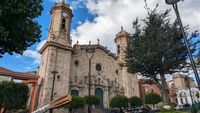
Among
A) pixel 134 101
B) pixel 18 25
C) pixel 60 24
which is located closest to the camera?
pixel 18 25

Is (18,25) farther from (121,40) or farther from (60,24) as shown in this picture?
(121,40)

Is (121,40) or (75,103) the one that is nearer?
(75,103)

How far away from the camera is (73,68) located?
30.4m

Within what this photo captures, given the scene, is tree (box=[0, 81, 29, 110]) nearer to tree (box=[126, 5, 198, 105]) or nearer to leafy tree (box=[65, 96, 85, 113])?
leafy tree (box=[65, 96, 85, 113])

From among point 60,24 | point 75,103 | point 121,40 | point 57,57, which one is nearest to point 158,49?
point 75,103

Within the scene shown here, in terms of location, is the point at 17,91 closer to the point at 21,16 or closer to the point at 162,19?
the point at 21,16

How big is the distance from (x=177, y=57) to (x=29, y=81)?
21119 millimetres

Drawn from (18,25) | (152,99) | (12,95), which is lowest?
(152,99)

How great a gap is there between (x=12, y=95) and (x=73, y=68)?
11.7 metres

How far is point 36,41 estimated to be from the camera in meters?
9.78

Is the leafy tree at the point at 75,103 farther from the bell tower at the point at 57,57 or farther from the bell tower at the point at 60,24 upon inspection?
the bell tower at the point at 60,24

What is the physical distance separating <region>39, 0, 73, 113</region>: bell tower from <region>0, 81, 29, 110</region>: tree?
11.3 ft

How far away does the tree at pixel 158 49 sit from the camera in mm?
16797

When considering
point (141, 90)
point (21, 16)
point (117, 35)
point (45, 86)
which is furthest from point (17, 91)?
point (141, 90)
